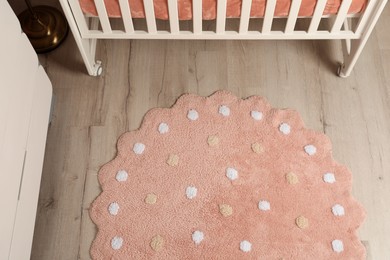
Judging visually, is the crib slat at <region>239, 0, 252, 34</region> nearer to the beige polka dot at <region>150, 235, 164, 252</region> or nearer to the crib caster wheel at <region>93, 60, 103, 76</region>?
the crib caster wheel at <region>93, 60, 103, 76</region>

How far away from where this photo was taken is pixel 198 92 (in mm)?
1873

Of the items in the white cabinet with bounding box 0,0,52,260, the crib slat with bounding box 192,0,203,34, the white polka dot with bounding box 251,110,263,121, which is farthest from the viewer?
the white polka dot with bounding box 251,110,263,121

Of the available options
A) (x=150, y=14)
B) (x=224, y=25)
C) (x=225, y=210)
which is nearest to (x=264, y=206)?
(x=225, y=210)

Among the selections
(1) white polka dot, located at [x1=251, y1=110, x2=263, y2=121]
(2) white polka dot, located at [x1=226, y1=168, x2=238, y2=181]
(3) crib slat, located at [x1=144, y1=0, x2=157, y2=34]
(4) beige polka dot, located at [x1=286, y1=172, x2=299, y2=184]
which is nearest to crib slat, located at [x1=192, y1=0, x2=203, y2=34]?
(3) crib slat, located at [x1=144, y1=0, x2=157, y2=34]

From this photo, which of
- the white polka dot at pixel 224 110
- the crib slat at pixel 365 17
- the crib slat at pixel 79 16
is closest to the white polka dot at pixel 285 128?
the white polka dot at pixel 224 110

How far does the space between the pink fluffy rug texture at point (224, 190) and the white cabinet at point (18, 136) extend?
25cm

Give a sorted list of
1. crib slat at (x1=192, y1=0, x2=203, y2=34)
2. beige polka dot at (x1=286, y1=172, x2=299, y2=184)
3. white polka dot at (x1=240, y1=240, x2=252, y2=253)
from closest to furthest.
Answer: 1. crib slat at (x1=192, y1=0, x2=203, y2=34)
2. white polka dot at (x1=240, y1=240, x2=252, y2=253)
3. beige polka dot at (x1=286, y1=172, x2=299, y2=184)

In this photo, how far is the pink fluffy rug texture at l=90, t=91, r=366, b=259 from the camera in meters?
1.60

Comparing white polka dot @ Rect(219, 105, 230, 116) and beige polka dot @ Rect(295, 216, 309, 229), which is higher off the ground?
white polka dot @ Rect(219, 105, 230, 116)

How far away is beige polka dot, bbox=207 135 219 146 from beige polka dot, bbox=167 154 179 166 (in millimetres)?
145

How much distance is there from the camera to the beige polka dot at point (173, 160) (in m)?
1.72

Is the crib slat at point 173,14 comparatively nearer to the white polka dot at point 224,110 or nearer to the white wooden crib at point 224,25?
the white wooden crib at point 224,25

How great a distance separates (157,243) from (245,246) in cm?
32

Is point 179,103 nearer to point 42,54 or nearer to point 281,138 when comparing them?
point 281,138
